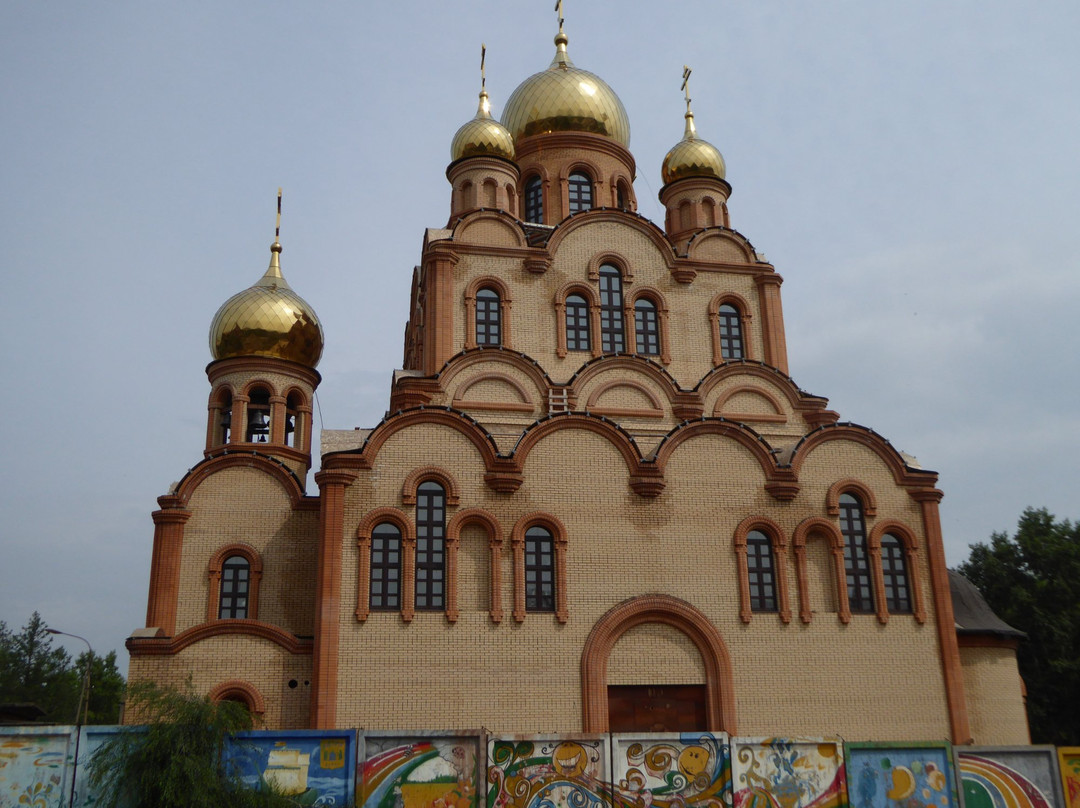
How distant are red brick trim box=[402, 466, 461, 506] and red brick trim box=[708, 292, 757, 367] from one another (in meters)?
6.58

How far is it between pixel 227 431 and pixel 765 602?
11.2 m

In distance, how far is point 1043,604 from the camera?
25391mm

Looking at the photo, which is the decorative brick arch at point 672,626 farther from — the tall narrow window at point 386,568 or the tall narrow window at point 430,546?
the tall narrow window at point 386,568

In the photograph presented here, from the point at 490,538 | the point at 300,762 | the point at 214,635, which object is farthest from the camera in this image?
the point at 490,538

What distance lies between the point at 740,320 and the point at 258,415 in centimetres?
979

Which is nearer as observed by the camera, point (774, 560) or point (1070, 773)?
point (1070, 773)

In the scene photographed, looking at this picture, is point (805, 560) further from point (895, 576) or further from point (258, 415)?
point (258, 415)

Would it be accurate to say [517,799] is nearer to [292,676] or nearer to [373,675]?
[373,675]

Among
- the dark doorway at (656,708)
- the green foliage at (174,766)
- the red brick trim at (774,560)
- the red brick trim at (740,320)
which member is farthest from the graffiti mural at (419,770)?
the red brick trim at (740,320)

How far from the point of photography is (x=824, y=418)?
65.4ft

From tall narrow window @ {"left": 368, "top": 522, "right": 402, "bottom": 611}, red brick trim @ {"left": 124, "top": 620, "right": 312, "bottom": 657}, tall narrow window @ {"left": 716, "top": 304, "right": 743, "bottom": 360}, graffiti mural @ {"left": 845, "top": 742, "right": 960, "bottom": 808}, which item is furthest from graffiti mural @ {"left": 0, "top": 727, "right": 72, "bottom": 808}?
tall narrow window @ {"left": 716, "top": 304, "right": 743, "bottom": 360}

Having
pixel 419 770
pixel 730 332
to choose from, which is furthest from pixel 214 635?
pixel 730 332

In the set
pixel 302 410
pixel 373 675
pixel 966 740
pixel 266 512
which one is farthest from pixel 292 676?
pixel 966 740

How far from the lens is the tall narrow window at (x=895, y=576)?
56.3 ft
